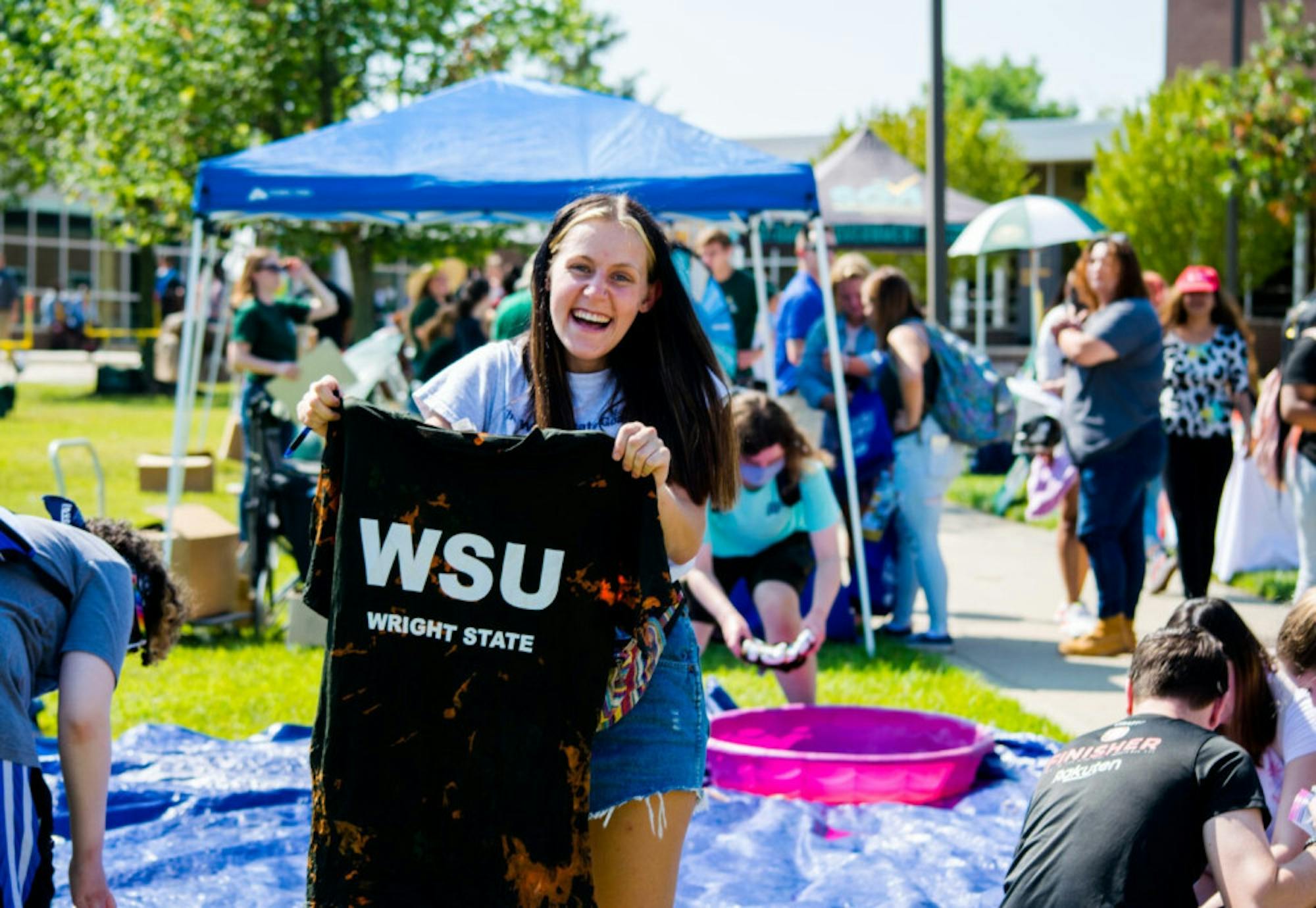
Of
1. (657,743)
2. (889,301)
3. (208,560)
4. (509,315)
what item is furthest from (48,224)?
(657,743)

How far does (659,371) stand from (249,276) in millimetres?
7029

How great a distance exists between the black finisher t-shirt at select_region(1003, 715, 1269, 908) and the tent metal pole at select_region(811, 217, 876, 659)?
437 cm

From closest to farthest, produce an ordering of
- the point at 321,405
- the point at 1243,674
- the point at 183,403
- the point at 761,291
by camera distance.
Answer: the point at 321,405, the point at 1243,674, the point at 183,403, the point at 761,291

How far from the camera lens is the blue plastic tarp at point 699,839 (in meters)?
4.46

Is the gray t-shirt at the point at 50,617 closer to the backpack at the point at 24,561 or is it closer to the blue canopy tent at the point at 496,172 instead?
the backpack at the point at 24,561

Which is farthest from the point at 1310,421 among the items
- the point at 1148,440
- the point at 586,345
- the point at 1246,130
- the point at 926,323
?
the point at 1246,130

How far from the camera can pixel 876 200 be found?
1789 centimetres

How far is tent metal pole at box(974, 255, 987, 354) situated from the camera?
2280 centimetres

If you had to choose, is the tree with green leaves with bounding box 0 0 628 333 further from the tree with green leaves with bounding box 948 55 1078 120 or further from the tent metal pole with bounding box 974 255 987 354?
the tree with green leaves with bounding box 948 55 1078 120

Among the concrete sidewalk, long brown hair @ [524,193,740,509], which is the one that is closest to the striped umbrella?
the concrete sidewalk

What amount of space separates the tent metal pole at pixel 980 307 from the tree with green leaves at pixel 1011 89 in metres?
69.9

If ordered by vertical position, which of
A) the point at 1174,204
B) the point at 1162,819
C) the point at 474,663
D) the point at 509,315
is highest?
the point at 1174,204

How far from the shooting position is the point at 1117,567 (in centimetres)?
729

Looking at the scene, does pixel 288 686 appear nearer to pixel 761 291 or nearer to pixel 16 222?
pixel 761 291
